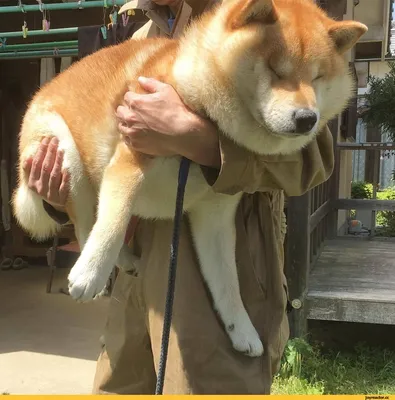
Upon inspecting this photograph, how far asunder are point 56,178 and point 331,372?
2683 mm

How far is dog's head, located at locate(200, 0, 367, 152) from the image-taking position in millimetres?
1546

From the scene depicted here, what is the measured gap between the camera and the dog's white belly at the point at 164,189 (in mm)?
1757

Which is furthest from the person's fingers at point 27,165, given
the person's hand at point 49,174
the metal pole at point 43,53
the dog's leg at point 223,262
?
the metal pole at point 43,53

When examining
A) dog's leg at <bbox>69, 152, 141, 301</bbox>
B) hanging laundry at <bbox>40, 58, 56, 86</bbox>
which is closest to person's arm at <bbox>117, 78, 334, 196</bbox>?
dog's leg at <bbox>69, 152, 141, 301</bbox>

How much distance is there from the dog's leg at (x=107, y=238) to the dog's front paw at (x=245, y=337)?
1.40 feet

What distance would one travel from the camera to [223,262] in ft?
5.97

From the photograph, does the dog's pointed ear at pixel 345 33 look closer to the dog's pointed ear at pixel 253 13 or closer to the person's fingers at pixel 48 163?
the dog's pointed ear at pixel 253 13

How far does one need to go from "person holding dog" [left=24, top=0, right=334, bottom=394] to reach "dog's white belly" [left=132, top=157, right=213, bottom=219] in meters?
0.06

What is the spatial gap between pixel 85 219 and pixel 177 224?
0.57 m

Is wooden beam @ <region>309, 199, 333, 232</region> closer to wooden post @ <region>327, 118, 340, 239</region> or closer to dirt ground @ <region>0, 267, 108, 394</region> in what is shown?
wooden post @ <region>327, 118, 340, 239</region>

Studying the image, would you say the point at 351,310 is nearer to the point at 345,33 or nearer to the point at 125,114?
the point at 345,33

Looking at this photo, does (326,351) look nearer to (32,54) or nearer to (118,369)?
(118,369)

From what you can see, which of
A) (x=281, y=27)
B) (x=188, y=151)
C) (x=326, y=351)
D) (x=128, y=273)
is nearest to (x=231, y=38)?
(x=281, y=27)

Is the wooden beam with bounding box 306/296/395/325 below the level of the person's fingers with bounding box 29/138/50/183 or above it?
below
